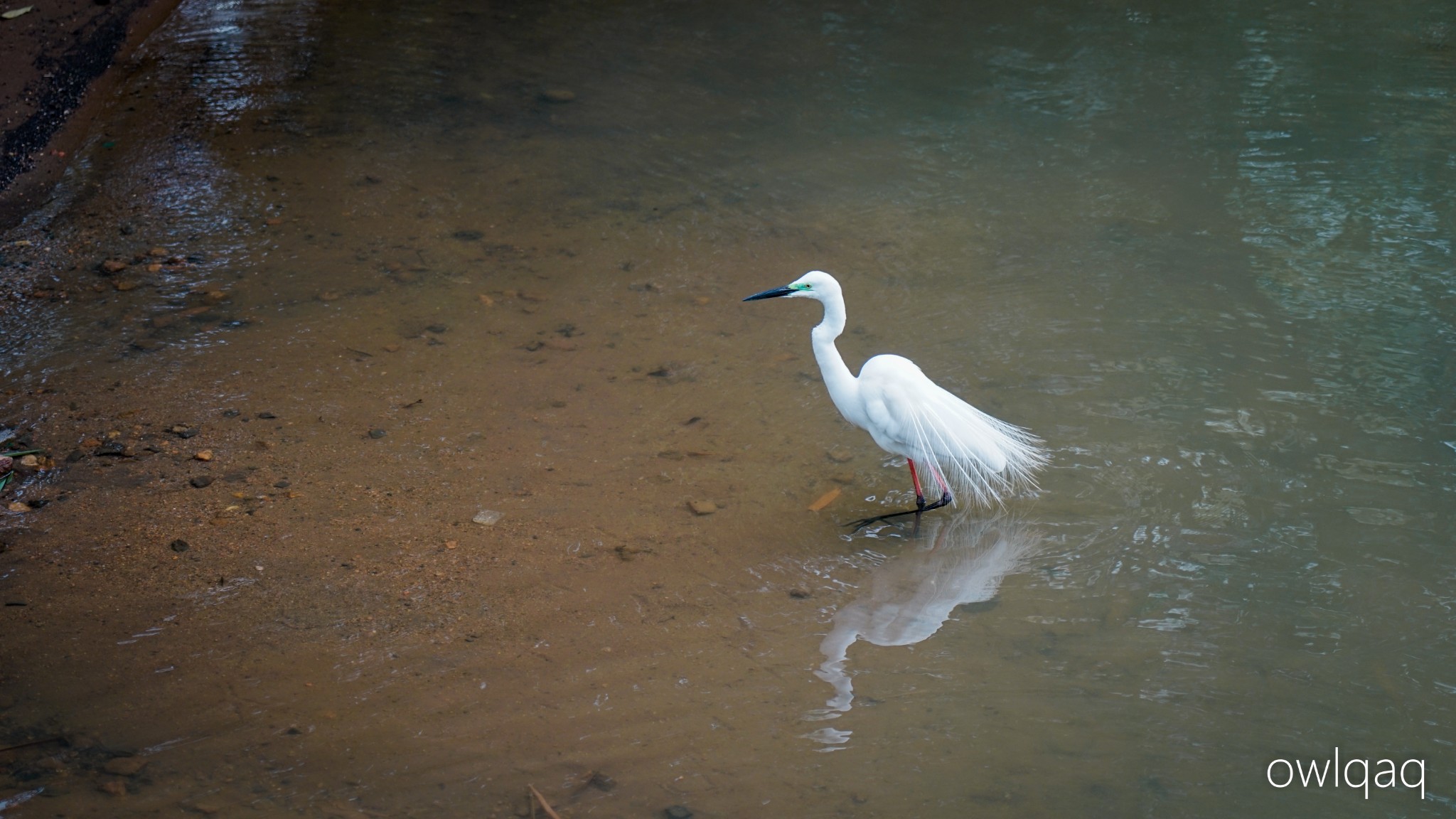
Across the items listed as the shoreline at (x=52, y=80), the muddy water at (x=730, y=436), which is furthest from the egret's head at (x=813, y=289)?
the shoreline at (x=52, y=80)

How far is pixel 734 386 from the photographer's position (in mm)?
4117

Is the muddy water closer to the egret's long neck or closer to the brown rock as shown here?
the brown rock

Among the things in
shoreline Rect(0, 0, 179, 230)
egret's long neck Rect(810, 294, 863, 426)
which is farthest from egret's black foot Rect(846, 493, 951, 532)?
shoreline Rect(0, 0, 179, 230)

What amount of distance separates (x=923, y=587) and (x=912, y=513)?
0.40m

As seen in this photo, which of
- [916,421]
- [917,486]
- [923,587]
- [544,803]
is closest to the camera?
[544,803]

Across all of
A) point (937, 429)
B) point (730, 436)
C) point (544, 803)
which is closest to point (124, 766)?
point (544, 803)

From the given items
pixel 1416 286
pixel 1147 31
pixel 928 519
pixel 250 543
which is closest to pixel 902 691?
pixel 928 519

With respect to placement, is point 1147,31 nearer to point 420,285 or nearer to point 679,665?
point 420,285

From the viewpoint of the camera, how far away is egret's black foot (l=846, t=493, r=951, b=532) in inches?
139

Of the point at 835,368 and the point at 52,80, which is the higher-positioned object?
the point at 52,80

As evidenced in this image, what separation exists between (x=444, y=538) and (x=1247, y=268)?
375 centimetres

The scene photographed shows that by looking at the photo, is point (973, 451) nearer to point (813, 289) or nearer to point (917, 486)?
point (917, 486)

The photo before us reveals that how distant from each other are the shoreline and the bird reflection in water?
4.76 meters

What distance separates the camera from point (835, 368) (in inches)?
140
